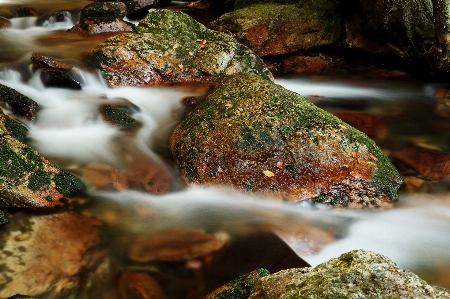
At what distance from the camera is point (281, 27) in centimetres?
979

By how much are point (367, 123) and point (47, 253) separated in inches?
221

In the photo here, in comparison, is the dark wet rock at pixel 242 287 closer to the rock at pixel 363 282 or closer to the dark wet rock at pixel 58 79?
the rock at pixel 363 282

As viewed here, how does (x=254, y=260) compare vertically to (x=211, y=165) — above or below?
below

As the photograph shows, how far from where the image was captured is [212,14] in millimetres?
13602

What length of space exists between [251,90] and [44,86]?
400 centimetres

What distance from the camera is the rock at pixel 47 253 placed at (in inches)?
130

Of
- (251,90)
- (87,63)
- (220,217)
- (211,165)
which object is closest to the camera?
(220,217)

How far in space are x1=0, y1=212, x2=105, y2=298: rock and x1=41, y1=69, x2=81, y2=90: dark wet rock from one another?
3.62 metres

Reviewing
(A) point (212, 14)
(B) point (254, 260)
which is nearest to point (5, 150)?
(B) point (254, 260)

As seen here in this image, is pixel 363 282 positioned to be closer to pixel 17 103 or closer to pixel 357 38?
pixel 17 103

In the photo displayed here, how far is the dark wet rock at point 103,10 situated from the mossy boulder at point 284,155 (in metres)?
7.54

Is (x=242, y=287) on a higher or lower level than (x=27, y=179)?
lower

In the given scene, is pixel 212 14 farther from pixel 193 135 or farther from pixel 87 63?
pixel 193 135

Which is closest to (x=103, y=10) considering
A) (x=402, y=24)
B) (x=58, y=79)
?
(x=58, y=79)
